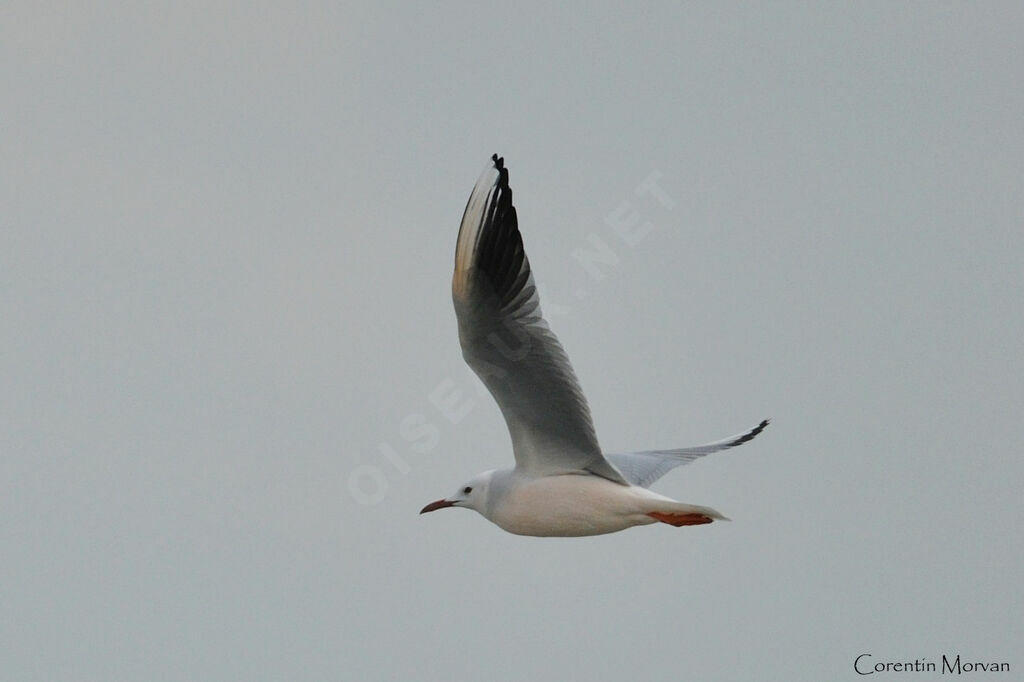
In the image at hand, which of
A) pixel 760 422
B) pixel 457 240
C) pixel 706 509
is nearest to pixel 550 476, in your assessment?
pixel 706 509

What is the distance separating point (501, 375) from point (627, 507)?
47.1 inches

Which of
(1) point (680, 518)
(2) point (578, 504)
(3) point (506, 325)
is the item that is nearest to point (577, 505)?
(2) point (578, 504)

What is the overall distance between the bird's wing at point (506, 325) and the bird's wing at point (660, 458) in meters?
1.30

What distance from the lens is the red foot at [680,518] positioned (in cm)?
1013

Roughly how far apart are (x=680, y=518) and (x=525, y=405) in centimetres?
122

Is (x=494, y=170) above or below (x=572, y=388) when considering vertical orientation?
above

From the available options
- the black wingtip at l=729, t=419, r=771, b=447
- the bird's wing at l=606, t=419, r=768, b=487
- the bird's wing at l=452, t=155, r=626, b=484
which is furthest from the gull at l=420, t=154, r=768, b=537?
the black wingtip at l=729, t=419, r=771, b=447

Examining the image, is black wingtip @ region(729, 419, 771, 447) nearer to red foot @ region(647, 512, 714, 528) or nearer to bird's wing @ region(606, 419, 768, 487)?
bird's wing @ region(606, 419, 768, 487)

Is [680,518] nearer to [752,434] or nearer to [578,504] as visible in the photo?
[578,504]

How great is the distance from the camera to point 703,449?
1236cm

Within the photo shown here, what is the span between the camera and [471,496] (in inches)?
432

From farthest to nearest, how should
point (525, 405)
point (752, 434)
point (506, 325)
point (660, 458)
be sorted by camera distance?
1. point (752, 434)
2. point (660, 458)
3. point (525, 405)
4. point (506, 325)

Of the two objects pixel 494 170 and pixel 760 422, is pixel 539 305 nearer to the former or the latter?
pixel 494 170

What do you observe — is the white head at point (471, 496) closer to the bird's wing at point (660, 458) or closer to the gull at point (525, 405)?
the gull at point (525, 405)
